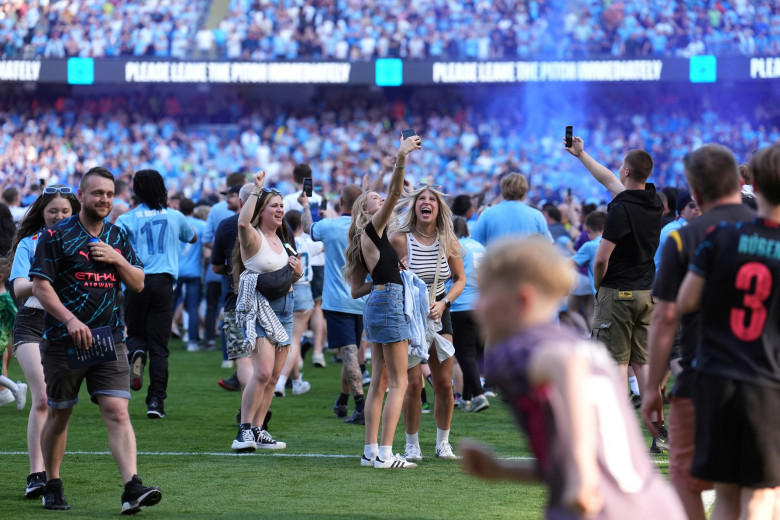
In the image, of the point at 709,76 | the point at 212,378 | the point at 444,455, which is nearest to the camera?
the point at 444,455

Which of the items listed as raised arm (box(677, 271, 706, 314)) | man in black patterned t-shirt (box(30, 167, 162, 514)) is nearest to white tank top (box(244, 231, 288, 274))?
man in black patterned t-shirt (box(30, 167, 162, 514))

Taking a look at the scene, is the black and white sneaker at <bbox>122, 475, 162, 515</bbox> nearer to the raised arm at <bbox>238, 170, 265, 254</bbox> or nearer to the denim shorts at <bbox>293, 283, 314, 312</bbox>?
the raised arm at <bbox>238, 170, 265, 254</bbox>

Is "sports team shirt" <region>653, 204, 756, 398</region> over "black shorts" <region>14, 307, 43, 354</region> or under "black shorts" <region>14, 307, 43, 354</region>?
over

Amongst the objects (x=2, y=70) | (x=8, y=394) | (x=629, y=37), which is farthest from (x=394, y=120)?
(x=8, y=394)

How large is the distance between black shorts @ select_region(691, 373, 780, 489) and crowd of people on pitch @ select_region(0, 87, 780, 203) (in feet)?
79.3

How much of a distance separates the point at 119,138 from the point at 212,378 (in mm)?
20727

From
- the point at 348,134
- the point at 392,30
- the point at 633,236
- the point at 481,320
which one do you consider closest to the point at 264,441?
the point at 633,236

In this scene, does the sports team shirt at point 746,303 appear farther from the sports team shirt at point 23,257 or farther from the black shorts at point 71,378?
the sports team shirt at point 23,257

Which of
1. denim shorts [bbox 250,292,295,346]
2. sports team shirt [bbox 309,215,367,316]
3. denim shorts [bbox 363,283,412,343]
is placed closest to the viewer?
denim shorts [bbox 363,283,412,343]

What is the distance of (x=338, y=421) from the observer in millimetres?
9727

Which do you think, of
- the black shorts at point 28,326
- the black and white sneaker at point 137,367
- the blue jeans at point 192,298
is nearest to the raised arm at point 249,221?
the black shorts at point 28,326

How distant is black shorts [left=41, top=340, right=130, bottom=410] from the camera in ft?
19.2

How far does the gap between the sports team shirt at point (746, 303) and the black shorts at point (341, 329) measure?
6.36 meters

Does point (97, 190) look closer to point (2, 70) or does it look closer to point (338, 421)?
point (338, 421)
